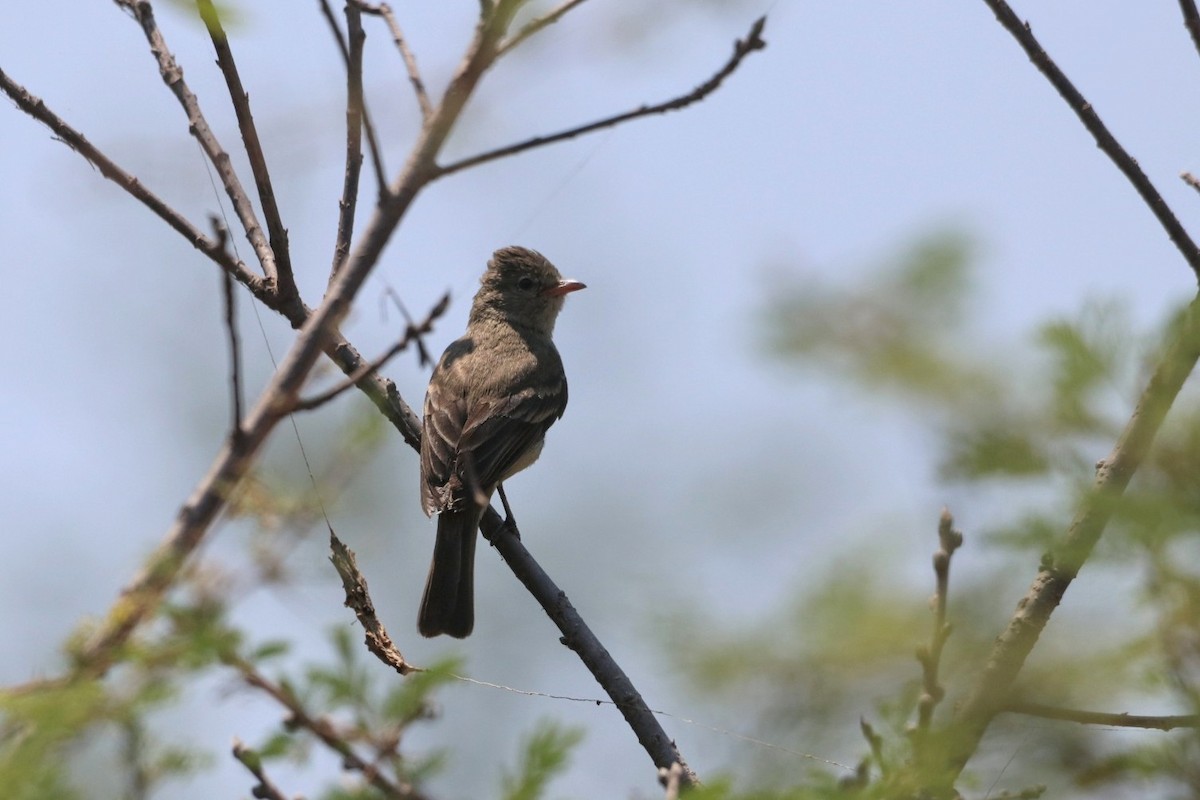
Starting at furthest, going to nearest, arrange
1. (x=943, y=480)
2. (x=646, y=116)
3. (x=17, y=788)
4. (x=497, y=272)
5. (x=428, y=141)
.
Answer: (x=497, y=272) < (x=646, y=116) < (x=428, y=141) < (x=943, y=480) < (x=17, y=788)

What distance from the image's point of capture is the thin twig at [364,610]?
3.76m

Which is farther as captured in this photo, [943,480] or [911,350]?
[911,350]

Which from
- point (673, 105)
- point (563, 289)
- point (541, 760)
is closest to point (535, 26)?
point (673, 105)

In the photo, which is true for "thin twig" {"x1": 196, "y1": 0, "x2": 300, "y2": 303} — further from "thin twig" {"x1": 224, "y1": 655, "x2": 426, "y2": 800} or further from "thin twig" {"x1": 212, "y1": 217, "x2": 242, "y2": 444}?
"thin twig" {"x1": 224, "y1": 655, "x2": 426, "y2": 800}

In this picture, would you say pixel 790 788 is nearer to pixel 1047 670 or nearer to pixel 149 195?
pixel 1047 670

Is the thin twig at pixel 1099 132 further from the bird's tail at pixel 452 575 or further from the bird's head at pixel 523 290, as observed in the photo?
the bird's head at pixel 523 290

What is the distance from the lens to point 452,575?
6441 millimetres

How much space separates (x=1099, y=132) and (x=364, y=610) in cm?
257

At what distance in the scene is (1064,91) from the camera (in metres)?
3.54

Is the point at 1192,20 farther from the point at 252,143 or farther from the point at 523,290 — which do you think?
the point at 523,290

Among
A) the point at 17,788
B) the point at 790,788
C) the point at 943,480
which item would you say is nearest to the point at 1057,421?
the point at 943,480

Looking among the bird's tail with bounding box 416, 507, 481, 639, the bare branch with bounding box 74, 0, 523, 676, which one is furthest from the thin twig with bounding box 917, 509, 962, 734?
the bird's tail with bounding box 416, 507, 481, 639

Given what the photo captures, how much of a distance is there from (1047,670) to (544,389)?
5.84 meters

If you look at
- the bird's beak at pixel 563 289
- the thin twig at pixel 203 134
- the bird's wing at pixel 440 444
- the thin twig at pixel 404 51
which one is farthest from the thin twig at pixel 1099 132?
the bird's beak at pixel 563 289
